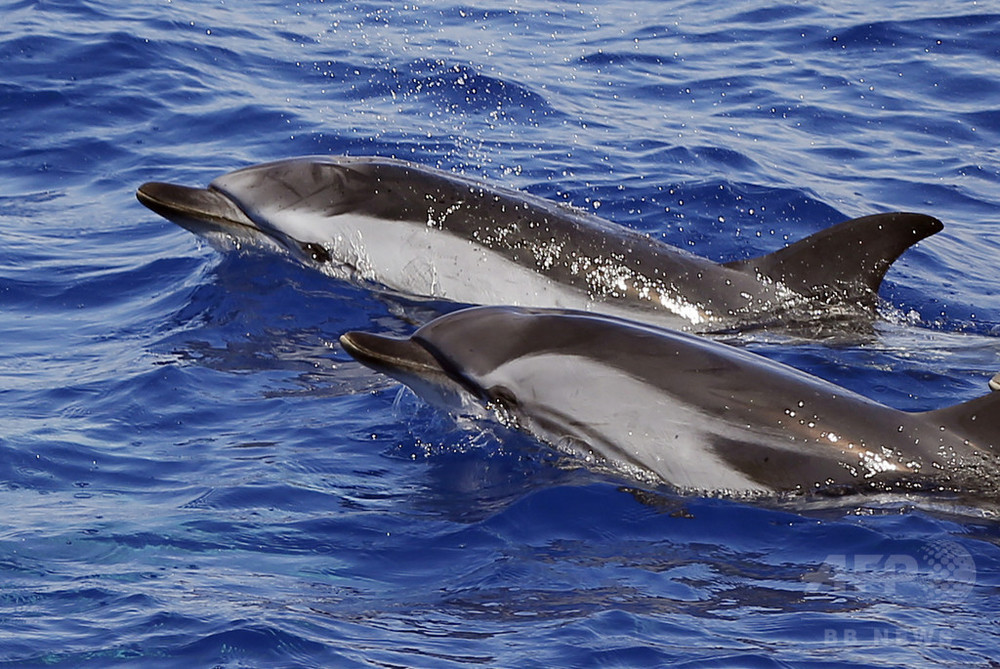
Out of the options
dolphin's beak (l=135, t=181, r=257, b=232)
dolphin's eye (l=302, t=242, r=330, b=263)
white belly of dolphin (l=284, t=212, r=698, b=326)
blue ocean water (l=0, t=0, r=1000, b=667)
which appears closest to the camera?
blue ocean water (l=0, t=0, r=1000, b=667)

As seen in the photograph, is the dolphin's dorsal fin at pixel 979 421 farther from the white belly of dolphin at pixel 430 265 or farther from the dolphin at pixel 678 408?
the white belly of dolphin at pixel 430 265

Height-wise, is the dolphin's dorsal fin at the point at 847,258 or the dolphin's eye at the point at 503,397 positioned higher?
the dolphin's dorsal fin at the point at 847,258

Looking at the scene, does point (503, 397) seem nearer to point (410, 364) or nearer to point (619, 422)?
point (410, 364)

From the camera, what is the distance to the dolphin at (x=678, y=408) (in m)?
7.13

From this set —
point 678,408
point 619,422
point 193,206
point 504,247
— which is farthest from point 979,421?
point 193,206

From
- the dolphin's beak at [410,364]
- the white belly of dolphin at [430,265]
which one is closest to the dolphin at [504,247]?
the white belly of dolphin at [430,265]

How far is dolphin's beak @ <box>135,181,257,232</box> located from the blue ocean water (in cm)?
A: 37

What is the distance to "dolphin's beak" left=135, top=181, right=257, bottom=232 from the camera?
421 inches

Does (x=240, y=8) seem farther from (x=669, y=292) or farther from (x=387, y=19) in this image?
(x=669, y=292)

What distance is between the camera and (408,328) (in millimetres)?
10125

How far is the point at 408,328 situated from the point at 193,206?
1.94 metres

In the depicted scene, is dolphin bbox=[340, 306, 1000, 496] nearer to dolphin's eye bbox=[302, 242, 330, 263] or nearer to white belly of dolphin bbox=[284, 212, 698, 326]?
white belly of dolphin bbox=[284, 212, 698, 326]

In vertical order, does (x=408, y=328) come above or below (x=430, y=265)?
below

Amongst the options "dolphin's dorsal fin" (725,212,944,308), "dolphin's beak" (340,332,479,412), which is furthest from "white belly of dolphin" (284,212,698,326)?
"dolphin's beak" (340,332,479,412)
